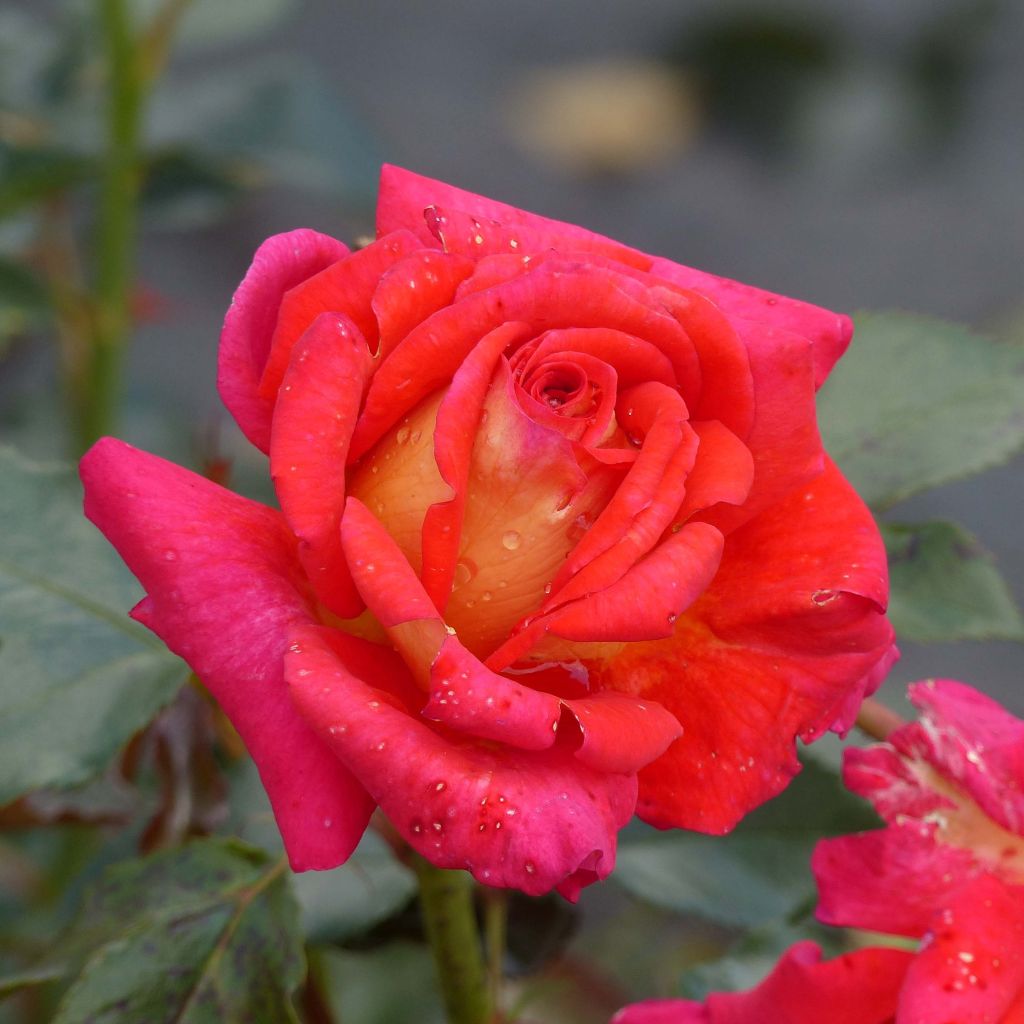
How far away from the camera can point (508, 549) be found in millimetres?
400

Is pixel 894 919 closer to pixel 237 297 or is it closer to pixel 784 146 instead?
pixel 237 297

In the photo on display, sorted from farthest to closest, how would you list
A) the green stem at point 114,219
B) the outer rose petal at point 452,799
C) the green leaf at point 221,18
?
the green leaf at point 221,18, the green stem at point 114,219, the outer rose petal at point 452,799

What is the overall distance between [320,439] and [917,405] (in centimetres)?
39

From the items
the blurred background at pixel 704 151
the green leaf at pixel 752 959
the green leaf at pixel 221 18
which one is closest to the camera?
the green leaf at pixel 752 959

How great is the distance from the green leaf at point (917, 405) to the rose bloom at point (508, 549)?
21 cm

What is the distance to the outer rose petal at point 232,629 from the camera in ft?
1.21

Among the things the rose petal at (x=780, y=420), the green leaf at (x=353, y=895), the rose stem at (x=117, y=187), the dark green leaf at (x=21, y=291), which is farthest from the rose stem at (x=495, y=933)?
the dark green leaf at (x=21, y=291)

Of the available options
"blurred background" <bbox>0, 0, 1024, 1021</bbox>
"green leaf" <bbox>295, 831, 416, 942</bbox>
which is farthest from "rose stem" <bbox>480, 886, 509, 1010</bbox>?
"blurred background" <bbox>0, 0, 1024, 1021</bbox>

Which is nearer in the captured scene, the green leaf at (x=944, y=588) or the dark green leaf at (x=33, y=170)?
the green leaf at (x=944, y=588)

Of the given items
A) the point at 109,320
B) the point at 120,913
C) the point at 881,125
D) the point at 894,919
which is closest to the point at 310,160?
the point at 109,320

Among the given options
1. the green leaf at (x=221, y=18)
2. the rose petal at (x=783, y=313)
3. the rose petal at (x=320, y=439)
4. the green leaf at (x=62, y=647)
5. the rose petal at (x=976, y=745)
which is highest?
the rose petal at (x=783, y=313)

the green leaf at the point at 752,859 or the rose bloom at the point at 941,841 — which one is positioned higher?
the rose bloom at the point at 941,841

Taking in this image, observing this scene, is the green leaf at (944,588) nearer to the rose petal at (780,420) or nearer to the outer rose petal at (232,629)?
the rose petal at (780,420)

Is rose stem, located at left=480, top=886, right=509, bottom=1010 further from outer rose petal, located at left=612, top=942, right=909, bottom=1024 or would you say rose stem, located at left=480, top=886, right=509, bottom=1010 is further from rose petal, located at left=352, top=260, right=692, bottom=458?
rose petal, located at left=352, top=260, right=692, bottom=458
